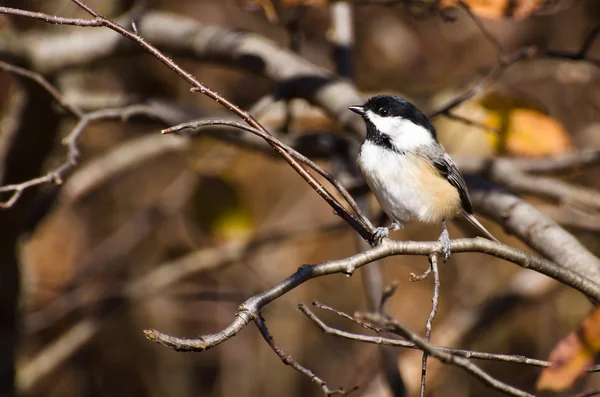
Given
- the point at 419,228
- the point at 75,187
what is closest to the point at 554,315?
the point at 419,228

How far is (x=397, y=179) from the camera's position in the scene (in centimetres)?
247

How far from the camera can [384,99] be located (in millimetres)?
2523

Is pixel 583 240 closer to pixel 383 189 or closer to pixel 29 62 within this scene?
pixel 383 189

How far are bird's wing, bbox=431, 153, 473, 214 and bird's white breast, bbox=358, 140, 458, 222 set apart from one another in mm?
63

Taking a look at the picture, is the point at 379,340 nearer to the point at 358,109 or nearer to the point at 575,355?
the point at 575,355

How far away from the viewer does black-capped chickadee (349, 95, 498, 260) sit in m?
2.48

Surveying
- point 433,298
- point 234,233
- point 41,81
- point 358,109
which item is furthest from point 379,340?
point 234,233

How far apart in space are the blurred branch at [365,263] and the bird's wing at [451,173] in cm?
95

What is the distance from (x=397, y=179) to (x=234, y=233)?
107cm

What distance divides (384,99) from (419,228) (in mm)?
2769

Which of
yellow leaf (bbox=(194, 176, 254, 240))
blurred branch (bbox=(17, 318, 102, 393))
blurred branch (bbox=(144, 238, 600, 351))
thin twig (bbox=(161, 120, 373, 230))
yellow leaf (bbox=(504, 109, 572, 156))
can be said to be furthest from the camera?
blurred branch (bbox=(17, 318, 102, 393))

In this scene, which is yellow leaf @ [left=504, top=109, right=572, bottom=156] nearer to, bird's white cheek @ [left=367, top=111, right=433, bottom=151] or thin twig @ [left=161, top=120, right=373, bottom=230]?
bird's white cheek @ [left=367, top=111, right=433, bottom=151]

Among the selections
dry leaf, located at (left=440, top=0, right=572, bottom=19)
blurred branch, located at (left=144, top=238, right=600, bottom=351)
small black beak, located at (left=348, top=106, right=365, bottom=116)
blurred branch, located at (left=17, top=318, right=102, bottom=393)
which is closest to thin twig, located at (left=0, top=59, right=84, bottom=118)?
small black beak, located at (left=348, top=106, right=365, bottom=116)

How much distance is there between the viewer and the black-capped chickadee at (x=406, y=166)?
2.48 m
